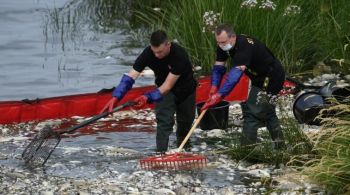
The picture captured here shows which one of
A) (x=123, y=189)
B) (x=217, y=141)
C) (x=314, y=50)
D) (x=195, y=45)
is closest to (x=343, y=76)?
(x=314, y=50)

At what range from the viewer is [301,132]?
28.8 feet

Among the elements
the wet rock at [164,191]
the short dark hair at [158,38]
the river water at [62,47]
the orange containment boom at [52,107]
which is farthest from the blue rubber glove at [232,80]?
the river water at [62,47]

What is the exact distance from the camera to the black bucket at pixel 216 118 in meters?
10.6

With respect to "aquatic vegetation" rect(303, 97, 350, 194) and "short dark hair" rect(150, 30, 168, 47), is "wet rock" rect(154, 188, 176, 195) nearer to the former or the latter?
"aquatic vegetation" rect(303, 97, 350, 194)

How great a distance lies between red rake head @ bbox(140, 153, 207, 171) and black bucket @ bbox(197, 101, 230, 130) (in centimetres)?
165

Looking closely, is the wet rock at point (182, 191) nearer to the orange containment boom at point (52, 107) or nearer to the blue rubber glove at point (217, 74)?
the blue rubber glove at point (217, 74)

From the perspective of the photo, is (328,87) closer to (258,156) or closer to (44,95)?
(258,156)

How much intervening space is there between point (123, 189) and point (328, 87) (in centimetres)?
339

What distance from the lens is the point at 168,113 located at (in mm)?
9703

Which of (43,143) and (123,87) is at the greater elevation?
(123,87)

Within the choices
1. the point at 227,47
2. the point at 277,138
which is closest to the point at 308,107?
the point at 277,138

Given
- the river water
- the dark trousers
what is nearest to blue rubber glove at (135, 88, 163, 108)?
the dark trousers

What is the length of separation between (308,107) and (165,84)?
188 centimetres

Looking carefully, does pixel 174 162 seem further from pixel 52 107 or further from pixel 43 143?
pixel 52 107
